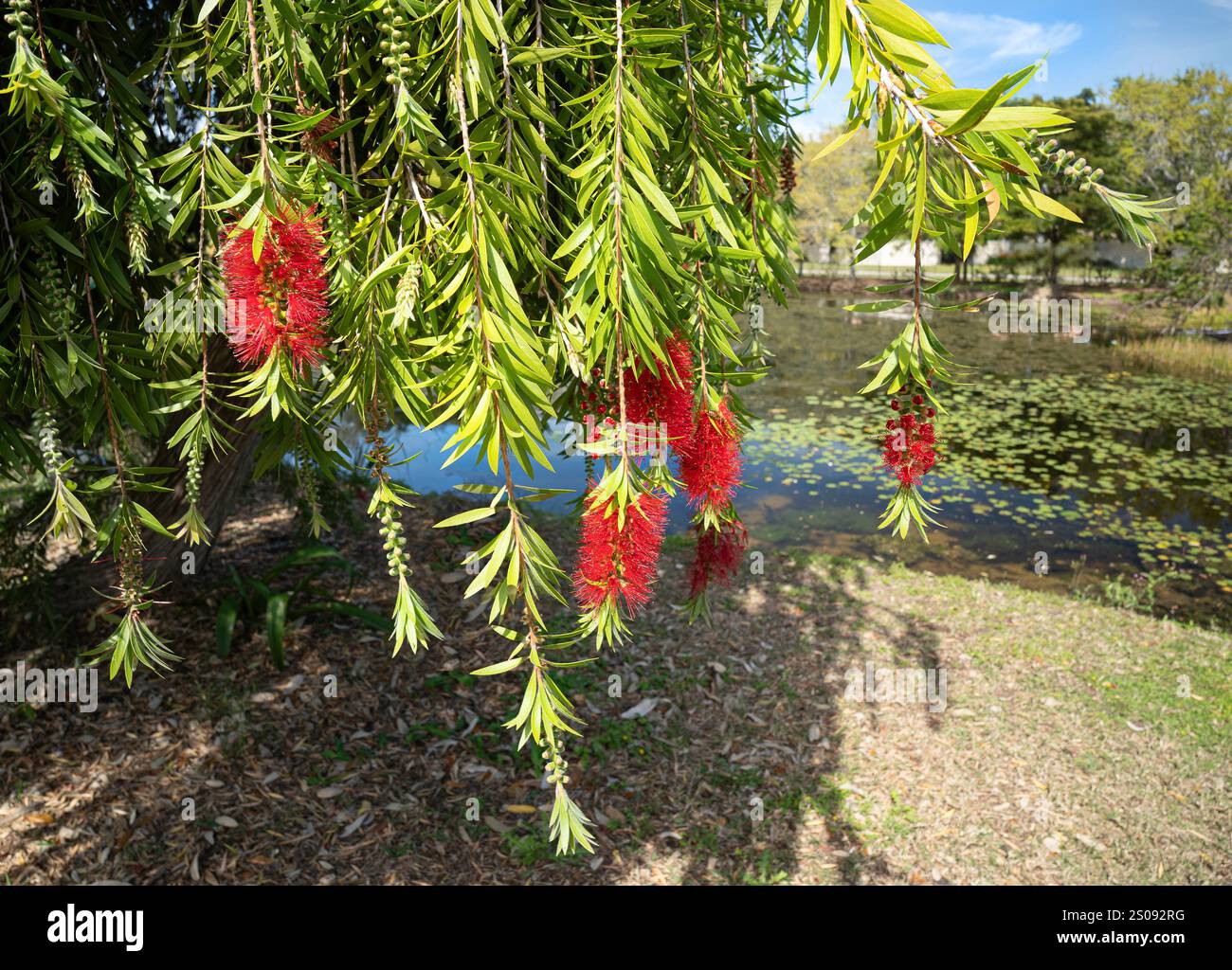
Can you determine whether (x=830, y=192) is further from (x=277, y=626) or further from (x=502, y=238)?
(x=502, y=238)

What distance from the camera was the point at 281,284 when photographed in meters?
1.07

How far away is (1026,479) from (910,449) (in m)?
8.12

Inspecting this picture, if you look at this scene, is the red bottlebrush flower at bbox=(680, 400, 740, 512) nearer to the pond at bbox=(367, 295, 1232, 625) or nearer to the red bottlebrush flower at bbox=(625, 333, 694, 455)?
the red bottlebrush flower at bbox=(625, 333, 694, 455)

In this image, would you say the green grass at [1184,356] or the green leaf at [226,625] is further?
the green grass at [1184,356]

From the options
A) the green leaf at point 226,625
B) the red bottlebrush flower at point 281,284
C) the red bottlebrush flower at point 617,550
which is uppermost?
the red bottlebrush flower at point 281,284

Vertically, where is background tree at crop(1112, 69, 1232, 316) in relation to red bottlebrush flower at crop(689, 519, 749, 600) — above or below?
above

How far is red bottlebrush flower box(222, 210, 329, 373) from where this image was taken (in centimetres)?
106

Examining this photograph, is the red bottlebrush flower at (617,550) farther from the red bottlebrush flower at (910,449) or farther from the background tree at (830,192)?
the background tree at (830,192)

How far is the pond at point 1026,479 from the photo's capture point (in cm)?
626

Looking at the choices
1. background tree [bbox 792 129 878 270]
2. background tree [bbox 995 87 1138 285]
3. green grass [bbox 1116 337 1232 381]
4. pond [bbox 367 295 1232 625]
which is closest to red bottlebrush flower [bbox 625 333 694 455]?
pond [bbox 367 295 1232 625]

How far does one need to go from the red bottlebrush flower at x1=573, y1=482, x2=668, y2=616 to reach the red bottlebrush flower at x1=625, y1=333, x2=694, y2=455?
Result: 5.8 inches

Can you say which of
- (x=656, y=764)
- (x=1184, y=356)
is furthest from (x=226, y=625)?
(x=1184, y=356)

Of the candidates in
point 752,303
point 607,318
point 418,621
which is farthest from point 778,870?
point 607,318

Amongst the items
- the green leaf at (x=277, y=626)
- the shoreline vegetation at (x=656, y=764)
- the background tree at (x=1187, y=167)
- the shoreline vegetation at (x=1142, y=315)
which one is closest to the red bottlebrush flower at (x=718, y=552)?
the shoreline vegetation at (x=656, y=764)
